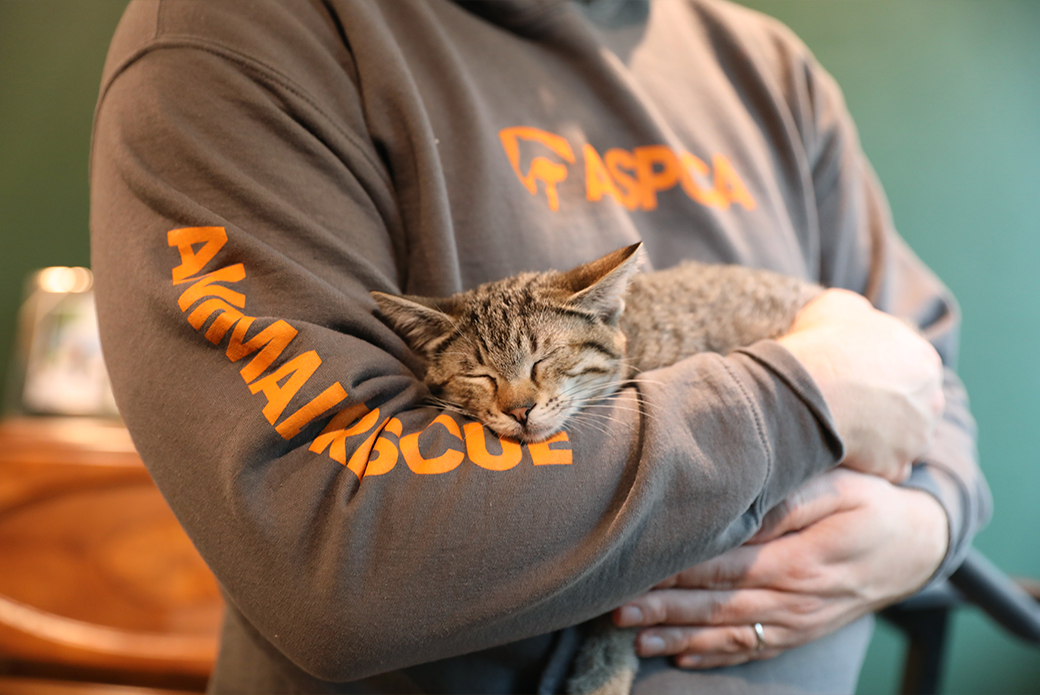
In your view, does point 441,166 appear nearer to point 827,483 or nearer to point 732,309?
point 732,309

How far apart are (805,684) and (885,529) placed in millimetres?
302

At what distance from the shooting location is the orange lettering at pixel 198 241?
753 millimetres

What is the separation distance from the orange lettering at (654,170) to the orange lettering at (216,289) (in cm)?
82

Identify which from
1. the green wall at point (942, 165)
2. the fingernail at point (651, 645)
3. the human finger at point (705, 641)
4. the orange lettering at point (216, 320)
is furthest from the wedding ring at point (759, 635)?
the green wall at point (942, 165)

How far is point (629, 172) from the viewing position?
4.10 feet

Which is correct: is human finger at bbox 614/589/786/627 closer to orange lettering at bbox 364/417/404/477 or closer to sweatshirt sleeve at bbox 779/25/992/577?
orange lettering at bbox 364/417/404/477

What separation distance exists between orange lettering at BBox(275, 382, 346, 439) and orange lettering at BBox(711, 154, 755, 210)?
3.16 feet

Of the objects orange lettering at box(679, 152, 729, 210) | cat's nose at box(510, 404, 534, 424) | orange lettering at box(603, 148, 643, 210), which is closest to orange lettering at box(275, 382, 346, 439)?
cat's nose at box(510, 404, 534, 424)

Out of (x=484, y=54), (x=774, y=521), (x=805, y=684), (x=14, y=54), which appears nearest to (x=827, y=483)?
(x=774, y=521)

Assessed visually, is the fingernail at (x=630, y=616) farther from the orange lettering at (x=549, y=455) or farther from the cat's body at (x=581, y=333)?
the orange lettering at (x=549, y=455)

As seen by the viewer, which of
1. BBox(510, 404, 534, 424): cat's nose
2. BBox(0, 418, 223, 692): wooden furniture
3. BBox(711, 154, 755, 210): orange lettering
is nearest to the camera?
BBox(510, 404, 534, 424): cat's nose

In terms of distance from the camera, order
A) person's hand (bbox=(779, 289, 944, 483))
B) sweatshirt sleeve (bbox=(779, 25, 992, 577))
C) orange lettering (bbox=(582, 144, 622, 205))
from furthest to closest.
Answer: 1. sweatshirt sleeve (bbox=(779, 25, 992, 577))
2. orange lettering (bbox=(582, 144, 622, 205))
3. person's hand (bbox=(779, 289, 944, 483))

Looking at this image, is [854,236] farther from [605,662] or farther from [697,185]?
[605,662]

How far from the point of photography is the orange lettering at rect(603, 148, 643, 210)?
1.23 metres
